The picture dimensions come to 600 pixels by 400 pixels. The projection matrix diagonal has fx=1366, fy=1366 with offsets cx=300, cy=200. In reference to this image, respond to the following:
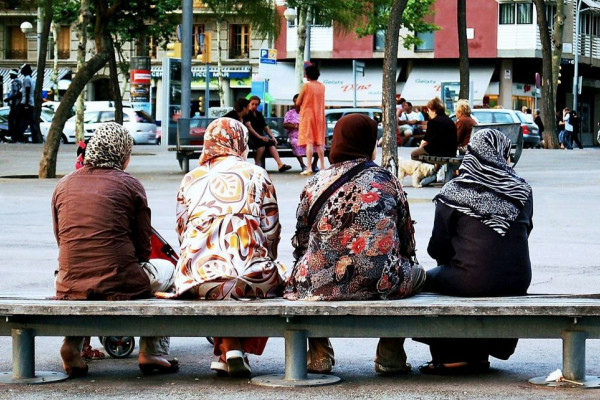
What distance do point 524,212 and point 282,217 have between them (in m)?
9.15

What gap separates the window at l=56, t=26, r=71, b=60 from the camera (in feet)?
264

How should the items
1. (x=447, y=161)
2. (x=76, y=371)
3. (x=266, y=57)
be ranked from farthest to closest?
1. (x=266, y=57)
2. (x=447, y=161)
3. (x=76, y=371)

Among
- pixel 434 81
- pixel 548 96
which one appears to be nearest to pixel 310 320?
pixel 548 96

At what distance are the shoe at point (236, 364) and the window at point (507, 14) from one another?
204 ft

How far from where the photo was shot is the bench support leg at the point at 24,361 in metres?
7.03

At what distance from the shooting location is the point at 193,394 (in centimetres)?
680

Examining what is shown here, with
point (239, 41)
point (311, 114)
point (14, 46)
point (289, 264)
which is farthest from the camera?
point (14, 46)

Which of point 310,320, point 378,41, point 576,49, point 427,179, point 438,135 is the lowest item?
point 427,179

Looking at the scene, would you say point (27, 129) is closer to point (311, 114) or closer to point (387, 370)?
point (311, 114)

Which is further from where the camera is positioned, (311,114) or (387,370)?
(311,114)

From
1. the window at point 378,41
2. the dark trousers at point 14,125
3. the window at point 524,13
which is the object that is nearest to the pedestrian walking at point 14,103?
the dark trousers at point 14,125

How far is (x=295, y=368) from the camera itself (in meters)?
7.01

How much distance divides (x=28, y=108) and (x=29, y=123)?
109cm

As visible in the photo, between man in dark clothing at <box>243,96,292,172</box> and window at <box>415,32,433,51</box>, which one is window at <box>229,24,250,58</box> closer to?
window at <box>415,32,433,51</box>
